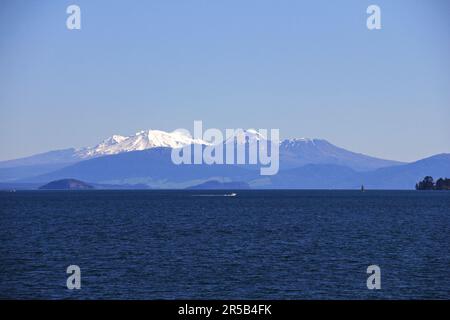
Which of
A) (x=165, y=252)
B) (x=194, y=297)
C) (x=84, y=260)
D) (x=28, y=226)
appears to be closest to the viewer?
(x=194, y=297)

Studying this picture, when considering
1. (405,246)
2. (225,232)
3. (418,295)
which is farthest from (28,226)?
(418,295)

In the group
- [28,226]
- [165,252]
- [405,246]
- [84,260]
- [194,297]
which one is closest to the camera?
[194,297]

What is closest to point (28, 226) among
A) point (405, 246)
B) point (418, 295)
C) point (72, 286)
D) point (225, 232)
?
point (225, 232)

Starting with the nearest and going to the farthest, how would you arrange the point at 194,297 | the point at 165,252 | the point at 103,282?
the point at 194,297 → the point at 103,282 → the point at 165,252

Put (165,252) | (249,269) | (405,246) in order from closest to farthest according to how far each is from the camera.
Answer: (249,269), (165,252), (405,246)

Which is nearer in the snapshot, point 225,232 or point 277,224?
point 225,232

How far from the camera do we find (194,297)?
5509cm
